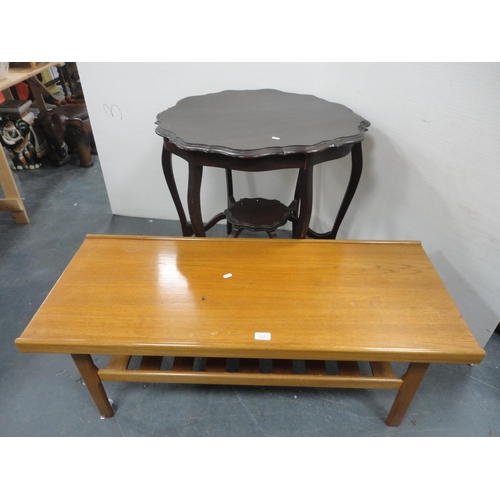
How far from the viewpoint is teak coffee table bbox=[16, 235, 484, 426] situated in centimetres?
98

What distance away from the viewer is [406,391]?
1.12 meters

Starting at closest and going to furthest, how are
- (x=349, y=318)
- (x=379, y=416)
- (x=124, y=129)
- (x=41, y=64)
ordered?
(x=349, y=318) → (x=379, y=416) → (x=124, y=129) → (x=41, y=64)

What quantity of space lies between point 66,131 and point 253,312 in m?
2.55

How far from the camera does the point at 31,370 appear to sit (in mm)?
1433

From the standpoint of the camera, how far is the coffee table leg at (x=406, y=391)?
41.4 inches

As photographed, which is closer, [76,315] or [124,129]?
[76,315]

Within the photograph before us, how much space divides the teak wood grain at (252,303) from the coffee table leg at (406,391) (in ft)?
0.33

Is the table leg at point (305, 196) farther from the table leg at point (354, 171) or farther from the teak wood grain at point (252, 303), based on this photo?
the table leg at point (354, 171)

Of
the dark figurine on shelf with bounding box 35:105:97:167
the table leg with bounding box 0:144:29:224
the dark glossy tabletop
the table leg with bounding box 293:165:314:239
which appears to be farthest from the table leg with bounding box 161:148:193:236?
the dark figurine on shelf with bounding box 35:105:97:167

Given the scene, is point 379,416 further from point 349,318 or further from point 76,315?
point 76,315

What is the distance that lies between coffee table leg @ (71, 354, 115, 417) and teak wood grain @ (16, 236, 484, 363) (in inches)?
3.3
